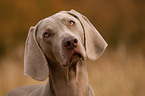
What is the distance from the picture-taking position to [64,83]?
2.86 metres

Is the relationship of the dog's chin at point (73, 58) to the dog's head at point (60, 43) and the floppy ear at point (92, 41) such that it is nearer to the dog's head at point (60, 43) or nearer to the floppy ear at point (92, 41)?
the dog's head at point (60, 43)

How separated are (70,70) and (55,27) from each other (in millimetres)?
445

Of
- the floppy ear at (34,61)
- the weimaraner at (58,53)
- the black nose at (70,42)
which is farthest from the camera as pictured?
the floppy ear at (34,61)

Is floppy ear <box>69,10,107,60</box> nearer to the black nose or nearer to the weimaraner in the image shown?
the weimaraner

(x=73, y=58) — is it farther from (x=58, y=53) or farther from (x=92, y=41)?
(x=92, y=41)

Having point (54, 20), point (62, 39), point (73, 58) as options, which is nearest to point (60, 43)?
point (62, 39)

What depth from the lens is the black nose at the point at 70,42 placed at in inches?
97.3

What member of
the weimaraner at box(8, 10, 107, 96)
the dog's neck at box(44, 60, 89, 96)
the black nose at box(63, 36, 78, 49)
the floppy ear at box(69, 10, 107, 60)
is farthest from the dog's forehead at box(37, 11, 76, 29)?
the dog's neck at box(44, 60, 89, 96)

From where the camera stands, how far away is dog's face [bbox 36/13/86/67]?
2.52 metres

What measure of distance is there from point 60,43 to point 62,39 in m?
0.04

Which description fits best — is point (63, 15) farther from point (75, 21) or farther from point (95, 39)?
point (95, 39)

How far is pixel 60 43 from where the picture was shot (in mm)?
2547

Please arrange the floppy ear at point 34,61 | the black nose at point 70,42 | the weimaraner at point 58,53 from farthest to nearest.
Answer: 1. the floppy ear at point 34,61
2. the weimaraner at point 58,53
3. the black nose at point 70,42

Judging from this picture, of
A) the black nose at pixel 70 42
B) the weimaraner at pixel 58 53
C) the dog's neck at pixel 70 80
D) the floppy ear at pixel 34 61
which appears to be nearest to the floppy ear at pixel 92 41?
the weimaraner at pixel 58 53
